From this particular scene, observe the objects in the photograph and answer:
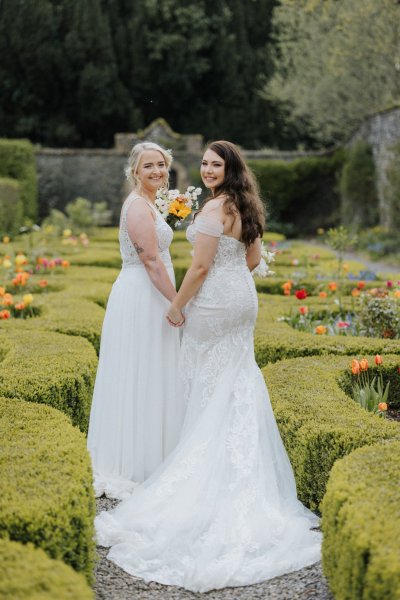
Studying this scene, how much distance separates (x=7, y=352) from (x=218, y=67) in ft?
89.6

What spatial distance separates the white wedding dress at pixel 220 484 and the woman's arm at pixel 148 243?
30 cm

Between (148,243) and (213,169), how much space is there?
734 millimetres

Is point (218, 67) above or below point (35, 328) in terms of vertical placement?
above

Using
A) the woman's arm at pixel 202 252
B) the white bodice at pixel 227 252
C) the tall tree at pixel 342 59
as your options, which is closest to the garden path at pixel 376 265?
the tall tree at pixel 342 59

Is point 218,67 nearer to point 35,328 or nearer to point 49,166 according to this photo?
point 49,166

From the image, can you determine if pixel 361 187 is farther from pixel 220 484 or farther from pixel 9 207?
pixel 220 484

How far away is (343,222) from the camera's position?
24.1 m

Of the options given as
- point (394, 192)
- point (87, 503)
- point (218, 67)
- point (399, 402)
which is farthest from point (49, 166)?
point (87, 503)

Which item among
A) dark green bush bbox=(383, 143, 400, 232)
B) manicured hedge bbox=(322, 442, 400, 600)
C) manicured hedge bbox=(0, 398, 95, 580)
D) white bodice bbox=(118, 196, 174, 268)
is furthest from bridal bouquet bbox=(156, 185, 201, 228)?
dark green bush bbox=(383, 143, 400, 232)

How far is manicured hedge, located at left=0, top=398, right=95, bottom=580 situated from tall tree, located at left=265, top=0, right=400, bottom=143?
1965 cm

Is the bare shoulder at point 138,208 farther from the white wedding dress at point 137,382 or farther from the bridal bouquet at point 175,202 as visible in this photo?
the bridal bouquet at point 175,202

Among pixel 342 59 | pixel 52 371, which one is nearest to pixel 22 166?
pixel 342 59

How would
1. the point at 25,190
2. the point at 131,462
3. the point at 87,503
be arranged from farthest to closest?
the point at 25,190, the point at 131,462, the point at 87,503

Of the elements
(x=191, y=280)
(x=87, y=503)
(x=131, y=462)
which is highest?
(x=191, y=280)
